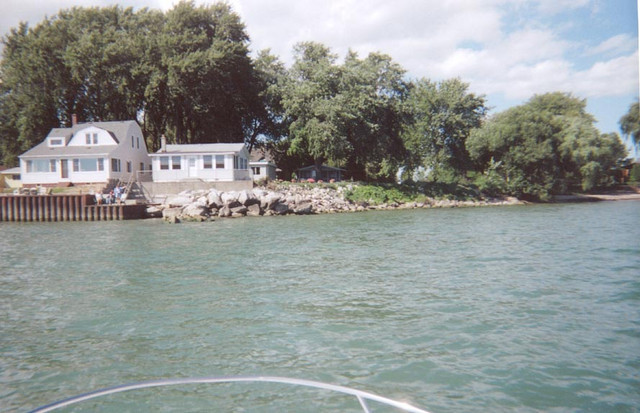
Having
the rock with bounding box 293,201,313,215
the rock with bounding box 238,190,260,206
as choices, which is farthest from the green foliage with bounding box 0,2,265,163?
the rock with bounding box 293,201,313,215

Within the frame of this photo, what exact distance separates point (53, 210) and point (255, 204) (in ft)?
51.7

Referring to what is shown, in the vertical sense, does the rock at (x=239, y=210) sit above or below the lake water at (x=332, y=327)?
above

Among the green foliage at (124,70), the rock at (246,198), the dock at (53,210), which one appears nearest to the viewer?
the dock at (53,210)

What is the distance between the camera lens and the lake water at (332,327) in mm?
6207

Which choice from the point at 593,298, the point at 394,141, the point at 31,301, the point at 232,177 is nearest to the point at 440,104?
the point at 394,141

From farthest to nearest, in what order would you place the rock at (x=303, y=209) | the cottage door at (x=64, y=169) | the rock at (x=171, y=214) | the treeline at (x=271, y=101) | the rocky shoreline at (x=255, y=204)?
1. the treeline at (x=271, y=101)
2. the cottage door at (x=64, y=169)
3. the rock at (x=303, y=209)
4. the rocky shoreline at (x=255, y=204)
5. the rock at (x=171, y=214)

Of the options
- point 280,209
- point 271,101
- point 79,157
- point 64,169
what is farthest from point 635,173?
point 64,169

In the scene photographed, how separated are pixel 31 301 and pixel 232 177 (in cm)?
3419

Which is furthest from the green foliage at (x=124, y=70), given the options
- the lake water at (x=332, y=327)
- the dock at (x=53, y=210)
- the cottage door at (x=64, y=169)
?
the lake water at (x=332, y=327)

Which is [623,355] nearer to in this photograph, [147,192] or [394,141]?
[147,192]

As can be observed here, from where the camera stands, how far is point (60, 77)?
48.9m

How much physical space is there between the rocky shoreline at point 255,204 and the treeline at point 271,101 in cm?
547

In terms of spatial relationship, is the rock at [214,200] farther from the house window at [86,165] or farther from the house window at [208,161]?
the house window at [86,165]

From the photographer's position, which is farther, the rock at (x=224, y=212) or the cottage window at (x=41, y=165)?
the cottage window at (x=41, y=165)
